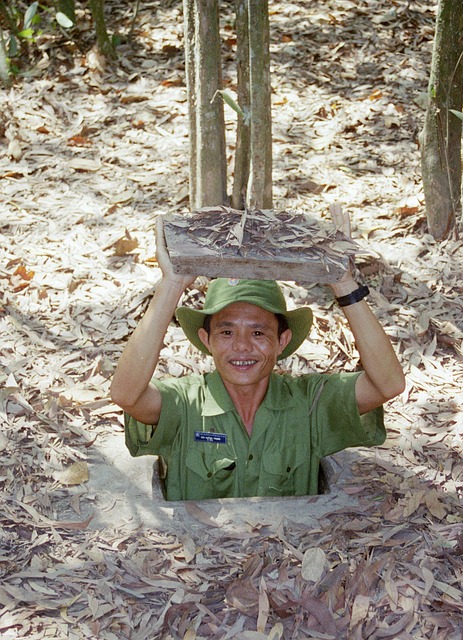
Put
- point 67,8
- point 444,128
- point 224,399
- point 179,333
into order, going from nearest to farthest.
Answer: point 224,399 → point 179,333 → point 444,128 → point 67,8

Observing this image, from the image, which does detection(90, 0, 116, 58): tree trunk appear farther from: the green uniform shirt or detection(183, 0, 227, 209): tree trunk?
the green uniform shirt

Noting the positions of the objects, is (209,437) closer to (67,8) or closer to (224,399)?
(224,399)

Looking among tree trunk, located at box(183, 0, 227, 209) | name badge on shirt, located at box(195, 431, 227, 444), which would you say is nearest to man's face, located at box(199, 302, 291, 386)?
name badge on shirt, located at box(195, 431, 227, 444)

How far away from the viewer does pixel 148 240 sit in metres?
5.91

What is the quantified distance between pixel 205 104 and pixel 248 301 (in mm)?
2015

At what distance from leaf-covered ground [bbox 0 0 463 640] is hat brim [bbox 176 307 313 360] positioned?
689 millimetres

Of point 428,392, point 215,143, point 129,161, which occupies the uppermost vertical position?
point 215,143

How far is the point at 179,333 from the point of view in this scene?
5.28 metres

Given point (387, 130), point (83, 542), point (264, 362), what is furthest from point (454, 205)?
point (83, 542)

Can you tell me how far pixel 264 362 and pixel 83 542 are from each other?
1.09 metres

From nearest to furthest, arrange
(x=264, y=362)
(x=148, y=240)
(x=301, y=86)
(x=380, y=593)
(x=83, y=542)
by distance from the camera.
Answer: (x=380, y=593) → (x=83, y=542) → (x=264, y=362) → (x=148, y=240) → (x=301, y=86)

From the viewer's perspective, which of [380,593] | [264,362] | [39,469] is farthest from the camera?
[39,469]

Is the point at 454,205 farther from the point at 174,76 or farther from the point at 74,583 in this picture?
the point at 74,583

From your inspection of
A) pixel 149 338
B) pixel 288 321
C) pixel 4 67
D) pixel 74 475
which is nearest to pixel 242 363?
pixel 288 321
